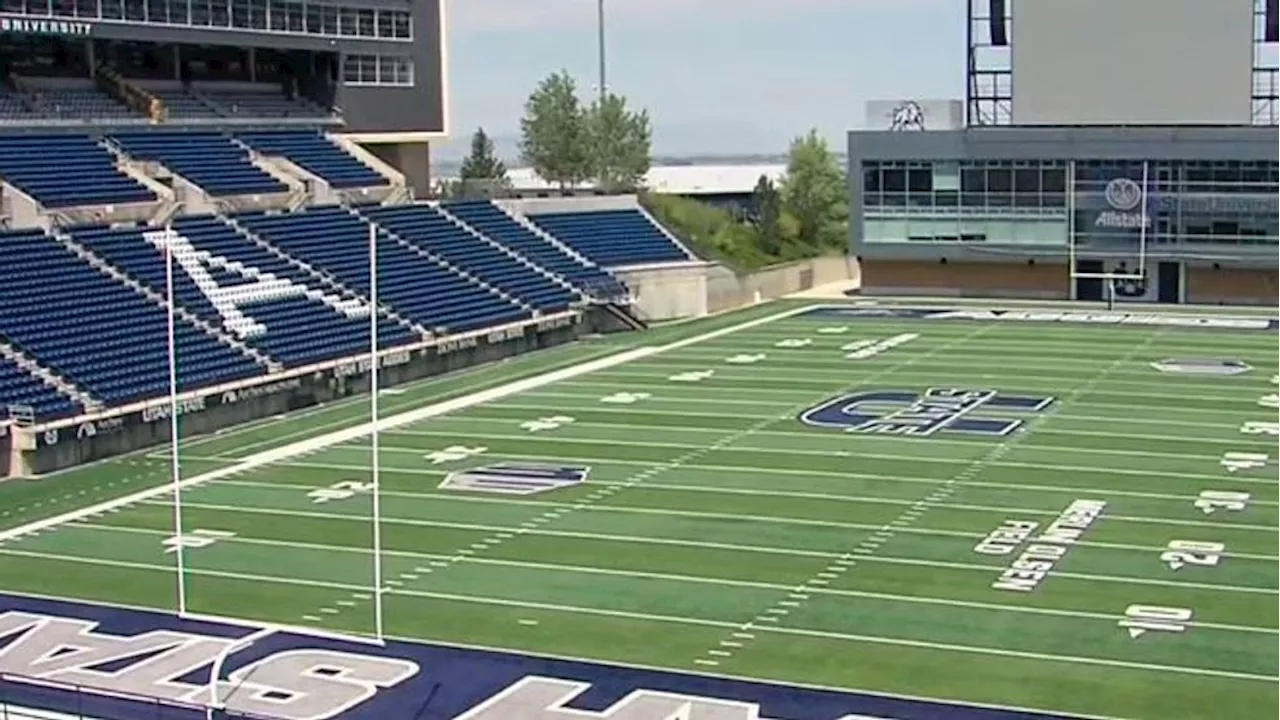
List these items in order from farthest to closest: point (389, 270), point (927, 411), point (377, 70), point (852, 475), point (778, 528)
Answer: point (377, 70), point (389, 270), point (927, 411), point (852, 475), point (778, 528)

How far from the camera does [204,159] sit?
39.8 metres

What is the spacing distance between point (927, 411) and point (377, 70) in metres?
23.2

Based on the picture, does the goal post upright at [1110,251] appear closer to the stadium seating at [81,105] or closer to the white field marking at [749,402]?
the white field marking at [749,402]

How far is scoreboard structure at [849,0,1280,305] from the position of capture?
1810 inches

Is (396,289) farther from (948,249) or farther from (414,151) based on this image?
(948,249)

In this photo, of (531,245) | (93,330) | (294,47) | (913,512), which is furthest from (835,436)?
(294,47)

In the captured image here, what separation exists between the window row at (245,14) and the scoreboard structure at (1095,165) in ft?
45.2

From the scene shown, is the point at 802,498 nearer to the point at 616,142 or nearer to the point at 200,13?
the point at 200,13

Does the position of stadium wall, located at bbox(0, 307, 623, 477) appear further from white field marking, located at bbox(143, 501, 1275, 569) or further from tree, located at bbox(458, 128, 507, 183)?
tree, located at bbox(458, 128, 507, 183)

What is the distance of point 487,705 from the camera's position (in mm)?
14391

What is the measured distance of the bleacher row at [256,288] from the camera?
2856 cm

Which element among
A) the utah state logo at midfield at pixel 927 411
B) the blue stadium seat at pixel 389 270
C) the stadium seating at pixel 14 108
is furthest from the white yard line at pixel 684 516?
the stadium seating at pixel 14 108

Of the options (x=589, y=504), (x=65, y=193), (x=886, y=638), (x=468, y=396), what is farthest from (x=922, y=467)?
(x=65, y=193)

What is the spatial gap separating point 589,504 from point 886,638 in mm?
6634
